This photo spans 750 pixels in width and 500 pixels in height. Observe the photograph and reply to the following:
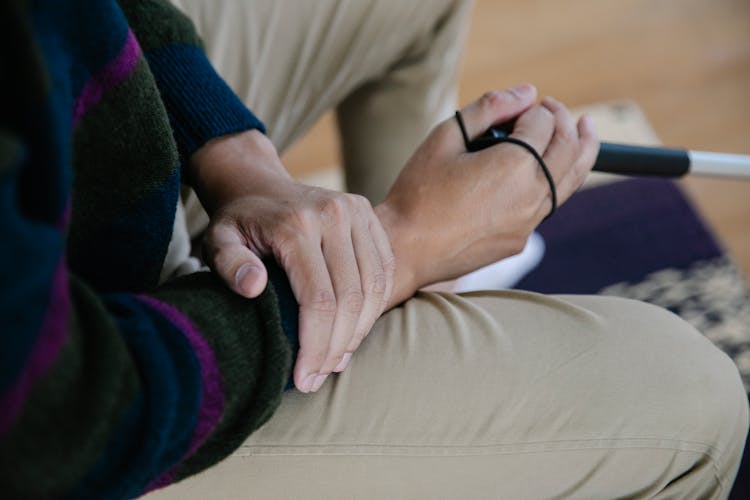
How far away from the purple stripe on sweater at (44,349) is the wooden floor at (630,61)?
1187 mm

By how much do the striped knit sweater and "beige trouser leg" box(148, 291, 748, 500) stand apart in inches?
2.1

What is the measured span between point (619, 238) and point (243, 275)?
914mm

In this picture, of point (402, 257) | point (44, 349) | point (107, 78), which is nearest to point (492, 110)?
point (402, 257)

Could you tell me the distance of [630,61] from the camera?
5.62 feet

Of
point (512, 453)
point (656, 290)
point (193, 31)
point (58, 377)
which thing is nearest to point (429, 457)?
point (512, 453)

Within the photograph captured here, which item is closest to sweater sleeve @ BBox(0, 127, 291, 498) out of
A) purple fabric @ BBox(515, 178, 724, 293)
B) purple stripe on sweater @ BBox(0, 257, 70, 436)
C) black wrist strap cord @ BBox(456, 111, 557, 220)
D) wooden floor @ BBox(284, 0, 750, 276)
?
purple stripe on sweater @ BBox(0, 257, 70, 436)

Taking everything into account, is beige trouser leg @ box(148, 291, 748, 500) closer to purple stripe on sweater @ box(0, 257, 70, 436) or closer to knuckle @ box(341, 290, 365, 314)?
knuckle @ box(341, 290, 365, 314)

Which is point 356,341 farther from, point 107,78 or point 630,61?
point 630,61

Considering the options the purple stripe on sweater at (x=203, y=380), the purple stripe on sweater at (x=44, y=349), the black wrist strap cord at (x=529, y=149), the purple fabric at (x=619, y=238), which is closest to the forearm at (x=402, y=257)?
the black wrist strap cord at (x=529, y=149)

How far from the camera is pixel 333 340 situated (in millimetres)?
627

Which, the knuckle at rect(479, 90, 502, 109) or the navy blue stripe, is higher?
the knuckle at rect(479, 90, 502, 109)

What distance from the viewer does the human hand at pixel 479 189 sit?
0.78m

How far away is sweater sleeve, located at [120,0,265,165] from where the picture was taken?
2.47ft

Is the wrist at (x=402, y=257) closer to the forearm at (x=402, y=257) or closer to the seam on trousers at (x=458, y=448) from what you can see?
the forearm at (x=402, y=257)
